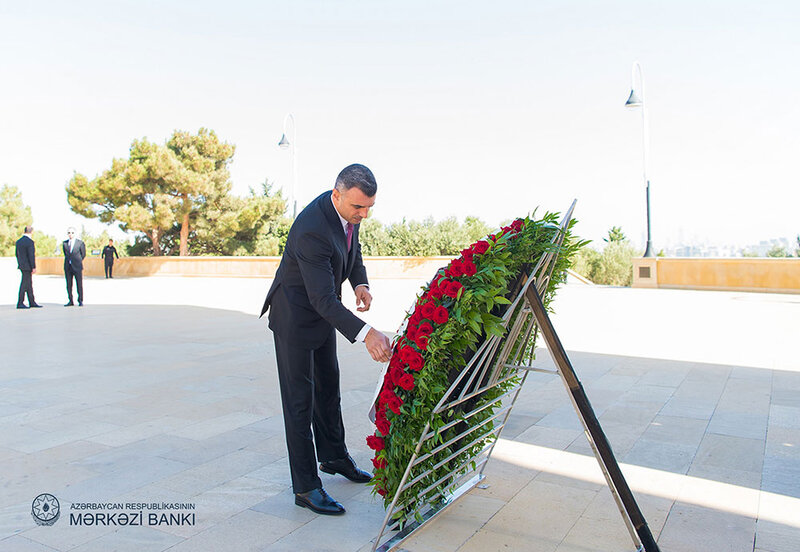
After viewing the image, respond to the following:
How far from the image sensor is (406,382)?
2.53 meters

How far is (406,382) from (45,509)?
2190 millimetres

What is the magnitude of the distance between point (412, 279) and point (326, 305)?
21518 mm

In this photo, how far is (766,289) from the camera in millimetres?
16266

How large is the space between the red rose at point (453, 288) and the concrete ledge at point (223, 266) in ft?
69.2

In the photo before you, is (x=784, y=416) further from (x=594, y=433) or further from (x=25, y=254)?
(x=25, y=254)

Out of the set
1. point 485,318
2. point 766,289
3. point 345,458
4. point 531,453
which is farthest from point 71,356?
point 766,289

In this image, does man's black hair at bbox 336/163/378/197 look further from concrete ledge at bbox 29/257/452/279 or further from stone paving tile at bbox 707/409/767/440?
concrete ledge at bbox 29/257/452/279

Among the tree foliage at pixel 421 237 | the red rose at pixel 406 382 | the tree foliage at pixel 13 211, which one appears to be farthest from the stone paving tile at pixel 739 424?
the tree foliage at pixel 13 211

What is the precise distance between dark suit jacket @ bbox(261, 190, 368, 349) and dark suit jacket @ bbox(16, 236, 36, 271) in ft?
42.2

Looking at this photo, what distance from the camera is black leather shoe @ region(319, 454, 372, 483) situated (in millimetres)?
3750

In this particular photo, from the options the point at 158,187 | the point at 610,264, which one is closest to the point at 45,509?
the point at 610,264

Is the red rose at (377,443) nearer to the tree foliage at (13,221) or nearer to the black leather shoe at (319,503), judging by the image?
the black leather shoe at (319,503)

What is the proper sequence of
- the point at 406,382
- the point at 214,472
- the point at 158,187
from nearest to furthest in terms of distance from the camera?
1. the point at 406,382
2. the point at 214,472
3. the point at 158,187

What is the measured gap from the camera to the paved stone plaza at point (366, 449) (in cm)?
306
